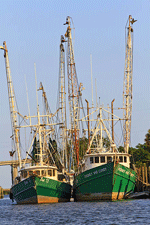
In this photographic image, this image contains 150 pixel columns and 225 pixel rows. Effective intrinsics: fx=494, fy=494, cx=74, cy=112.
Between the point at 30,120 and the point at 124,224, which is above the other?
the point at 30,120

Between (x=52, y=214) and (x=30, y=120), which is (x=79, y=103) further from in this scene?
(x=52, y=214)

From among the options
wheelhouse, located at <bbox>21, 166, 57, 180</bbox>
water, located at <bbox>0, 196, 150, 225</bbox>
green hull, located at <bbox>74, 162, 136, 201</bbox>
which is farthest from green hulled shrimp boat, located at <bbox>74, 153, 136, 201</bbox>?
water, located at <bbox>0, 196, 150, 225</bbox>

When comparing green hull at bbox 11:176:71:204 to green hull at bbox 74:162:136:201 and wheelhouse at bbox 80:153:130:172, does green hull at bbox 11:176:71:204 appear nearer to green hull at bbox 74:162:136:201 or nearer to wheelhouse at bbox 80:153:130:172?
green hull at bbox 74:162:136:201

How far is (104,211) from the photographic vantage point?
5434 centimetres

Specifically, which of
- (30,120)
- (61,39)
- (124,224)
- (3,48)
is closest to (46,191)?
(30,120)

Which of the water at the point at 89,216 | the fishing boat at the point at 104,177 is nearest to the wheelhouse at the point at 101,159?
the fishing boat at the point at 104,177

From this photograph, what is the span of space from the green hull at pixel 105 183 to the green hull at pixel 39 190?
11.5 feet

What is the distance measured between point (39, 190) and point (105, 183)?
9.56 meters

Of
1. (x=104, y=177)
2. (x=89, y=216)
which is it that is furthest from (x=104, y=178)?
(x=89, y=216)

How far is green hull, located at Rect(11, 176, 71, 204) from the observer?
231ft

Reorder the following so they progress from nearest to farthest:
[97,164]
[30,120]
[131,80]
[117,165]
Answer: [117,165] → [97,164] → [30,120] → [131,80]

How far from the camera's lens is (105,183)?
69000mm

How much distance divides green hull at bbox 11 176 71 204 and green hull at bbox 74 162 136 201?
3.50 meters

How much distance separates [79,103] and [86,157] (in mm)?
37248
